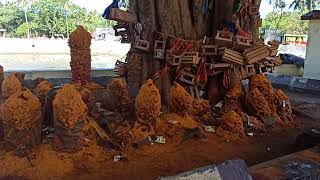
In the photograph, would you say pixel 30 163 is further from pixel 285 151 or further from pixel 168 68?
pixel 285 151

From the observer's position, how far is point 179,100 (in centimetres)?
461

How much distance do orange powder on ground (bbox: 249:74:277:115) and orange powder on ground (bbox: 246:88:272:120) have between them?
95 mm

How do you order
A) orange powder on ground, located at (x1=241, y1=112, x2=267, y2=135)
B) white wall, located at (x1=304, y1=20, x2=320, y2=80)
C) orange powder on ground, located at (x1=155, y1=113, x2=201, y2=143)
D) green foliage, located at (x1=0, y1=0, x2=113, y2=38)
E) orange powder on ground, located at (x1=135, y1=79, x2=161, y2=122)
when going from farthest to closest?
green foliage, located at (x1=0, y1=0, x2=113, y2=38) → white wall, located at (x1=304, y1=20, x2=320, y2=80) → orange powder on ground, located at (x1=241, y1=112, x2=267, y2=135) → orange powder on ground, located at (x1=155, y1=113, x2=201, y2=143) → orange powder on ground, located at (x1=135, y1=79, x2=161, y2=122)

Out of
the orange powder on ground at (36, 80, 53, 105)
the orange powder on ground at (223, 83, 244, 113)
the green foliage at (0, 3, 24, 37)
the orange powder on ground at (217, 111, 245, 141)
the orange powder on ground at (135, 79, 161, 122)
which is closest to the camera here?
the orange powder on ground at (135, 79, 161, 122)

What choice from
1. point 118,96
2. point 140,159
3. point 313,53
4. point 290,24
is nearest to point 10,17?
point 290,24

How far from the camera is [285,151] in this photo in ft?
13.9

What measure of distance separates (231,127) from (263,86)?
909 millimetres

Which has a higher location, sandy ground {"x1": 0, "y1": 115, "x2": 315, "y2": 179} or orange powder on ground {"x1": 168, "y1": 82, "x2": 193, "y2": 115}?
orange powder on ground {"x1": 168, "y1": 82, "x2": 193, "y2": 115}

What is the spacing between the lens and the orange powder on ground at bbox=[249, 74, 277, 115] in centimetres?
502

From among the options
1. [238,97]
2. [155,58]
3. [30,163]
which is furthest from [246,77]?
[30,163]

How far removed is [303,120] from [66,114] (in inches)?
147

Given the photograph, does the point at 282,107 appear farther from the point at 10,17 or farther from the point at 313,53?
the point at 10,17

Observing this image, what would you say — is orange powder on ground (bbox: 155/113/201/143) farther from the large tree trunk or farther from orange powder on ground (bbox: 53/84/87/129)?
orange powder on ground (bbox: 53/84/87/129)

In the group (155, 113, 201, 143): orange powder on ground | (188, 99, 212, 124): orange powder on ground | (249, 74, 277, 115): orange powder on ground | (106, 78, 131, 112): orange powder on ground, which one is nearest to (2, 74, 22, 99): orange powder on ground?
(106, 78, 131, 112): orange powder on ground
